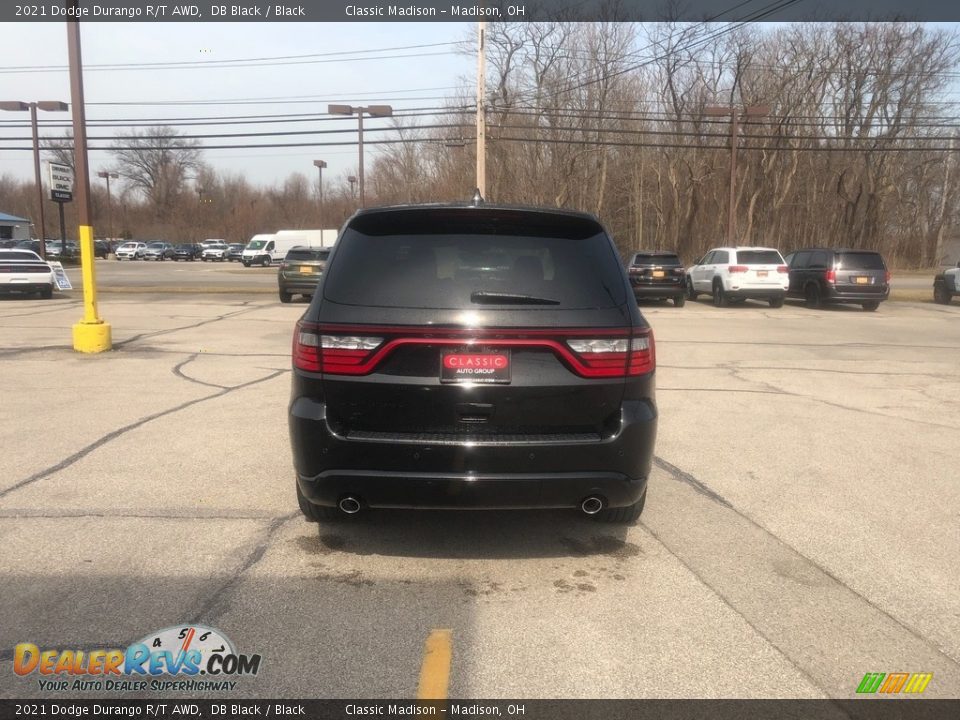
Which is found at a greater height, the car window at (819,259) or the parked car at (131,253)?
the car window at (819,259)

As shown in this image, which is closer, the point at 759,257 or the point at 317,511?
the point at 317,511

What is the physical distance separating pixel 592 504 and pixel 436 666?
1109mm

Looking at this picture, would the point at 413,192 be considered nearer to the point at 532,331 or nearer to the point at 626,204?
the point at 626,204

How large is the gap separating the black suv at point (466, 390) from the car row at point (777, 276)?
16.7m

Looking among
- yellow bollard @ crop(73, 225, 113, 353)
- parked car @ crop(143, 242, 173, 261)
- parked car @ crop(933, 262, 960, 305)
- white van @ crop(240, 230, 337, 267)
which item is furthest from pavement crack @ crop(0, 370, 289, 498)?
parked car @ crop(143, 242, 173, 261)

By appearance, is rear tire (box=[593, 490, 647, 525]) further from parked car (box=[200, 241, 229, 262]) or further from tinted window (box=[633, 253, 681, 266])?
parked car (box=[200, 241, 229, 262])

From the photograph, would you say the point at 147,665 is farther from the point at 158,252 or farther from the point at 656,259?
the point at 158,252

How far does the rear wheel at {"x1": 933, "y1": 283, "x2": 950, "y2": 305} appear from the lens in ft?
73.2

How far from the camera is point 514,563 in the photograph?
147 inches

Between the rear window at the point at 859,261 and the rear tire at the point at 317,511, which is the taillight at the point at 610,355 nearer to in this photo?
the rear tire at the point at 317,511

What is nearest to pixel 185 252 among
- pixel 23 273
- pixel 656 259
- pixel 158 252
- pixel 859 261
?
pixel 158 252

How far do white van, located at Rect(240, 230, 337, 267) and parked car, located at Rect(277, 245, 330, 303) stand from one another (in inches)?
1347

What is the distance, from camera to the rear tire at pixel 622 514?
3.88 m

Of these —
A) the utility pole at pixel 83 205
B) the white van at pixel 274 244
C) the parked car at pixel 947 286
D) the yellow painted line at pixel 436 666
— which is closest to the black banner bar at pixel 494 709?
the yellow painted line at pixel 436 666
